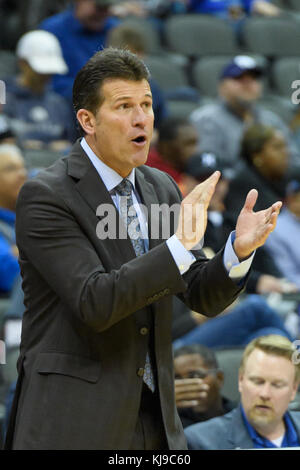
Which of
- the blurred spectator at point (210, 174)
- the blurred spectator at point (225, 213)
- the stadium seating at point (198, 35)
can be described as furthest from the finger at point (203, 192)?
the stadium seating at point (198, 35)

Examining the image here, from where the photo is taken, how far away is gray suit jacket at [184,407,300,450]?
2.95 m

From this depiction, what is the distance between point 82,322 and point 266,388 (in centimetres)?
141

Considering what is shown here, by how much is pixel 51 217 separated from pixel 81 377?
32 centimetres

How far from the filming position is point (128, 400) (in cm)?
178

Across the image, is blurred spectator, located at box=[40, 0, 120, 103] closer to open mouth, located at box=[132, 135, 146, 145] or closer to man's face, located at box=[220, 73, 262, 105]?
man's face, located at box=[220, 73, 262, 105]

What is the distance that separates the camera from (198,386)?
11.4 ft

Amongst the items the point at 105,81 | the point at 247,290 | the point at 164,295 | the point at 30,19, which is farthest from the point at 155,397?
the point at 30,19

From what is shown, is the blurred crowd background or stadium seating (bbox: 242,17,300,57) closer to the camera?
the blurred crowd background

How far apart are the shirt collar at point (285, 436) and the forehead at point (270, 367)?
0.43 ft

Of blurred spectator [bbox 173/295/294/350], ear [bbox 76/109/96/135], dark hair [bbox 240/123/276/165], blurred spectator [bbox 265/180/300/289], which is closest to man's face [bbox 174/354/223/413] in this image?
blurred spectator [bbox 173/295/294/350]

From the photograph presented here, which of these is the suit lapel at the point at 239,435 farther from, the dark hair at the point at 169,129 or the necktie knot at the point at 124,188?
the dark hair at the point at 169,129

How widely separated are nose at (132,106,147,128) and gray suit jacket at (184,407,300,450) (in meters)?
1.44

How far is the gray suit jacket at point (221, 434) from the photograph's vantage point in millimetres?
2947

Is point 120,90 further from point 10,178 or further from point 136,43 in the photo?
point 136,43
